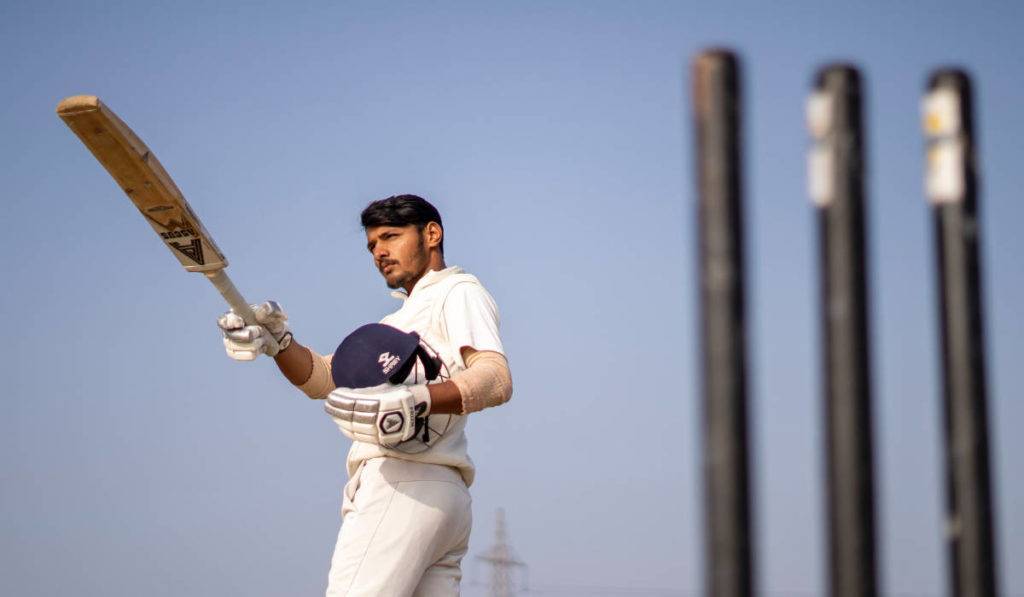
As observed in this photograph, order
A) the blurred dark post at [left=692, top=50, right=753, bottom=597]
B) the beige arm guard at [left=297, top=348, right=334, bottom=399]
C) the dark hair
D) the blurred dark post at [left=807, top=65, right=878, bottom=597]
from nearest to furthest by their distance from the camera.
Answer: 1. the blurred dark post at [left=692, top=50, right=753, bottom=597]
2. the blurred dark post at [left=807, top=65, right=878, bottom=597]
3. the dark hair
4. the beige arm guard at [left=297, top=348, right=334, bottom=399]

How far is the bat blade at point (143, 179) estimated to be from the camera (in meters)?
4.97

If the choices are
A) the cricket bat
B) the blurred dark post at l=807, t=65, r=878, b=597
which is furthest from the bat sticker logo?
the blurred dark post at l=807, t=65, r=878, b=597

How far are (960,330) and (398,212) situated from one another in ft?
11.4

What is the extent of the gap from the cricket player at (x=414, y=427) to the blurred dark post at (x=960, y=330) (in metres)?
2.65

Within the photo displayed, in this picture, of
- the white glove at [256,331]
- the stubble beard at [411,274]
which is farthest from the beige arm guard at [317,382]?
the stubble beard at [411,274]

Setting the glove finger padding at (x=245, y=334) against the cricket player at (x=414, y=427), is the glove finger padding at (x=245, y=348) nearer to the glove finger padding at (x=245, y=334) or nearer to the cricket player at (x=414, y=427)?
the glove finger padding at (x=245, y=334)

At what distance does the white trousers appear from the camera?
4844 mm

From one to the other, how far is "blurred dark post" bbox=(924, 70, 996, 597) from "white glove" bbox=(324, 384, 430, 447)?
2640mm

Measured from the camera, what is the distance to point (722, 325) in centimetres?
198

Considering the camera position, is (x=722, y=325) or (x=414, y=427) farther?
(x=414, y=427)

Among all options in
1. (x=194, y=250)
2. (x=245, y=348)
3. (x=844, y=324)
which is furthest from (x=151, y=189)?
(x=844, y=324)

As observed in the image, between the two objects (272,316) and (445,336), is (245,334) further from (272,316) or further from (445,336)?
(445,336)

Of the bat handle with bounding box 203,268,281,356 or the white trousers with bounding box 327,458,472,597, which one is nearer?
the white trousers with bounding box 327,458,472,597

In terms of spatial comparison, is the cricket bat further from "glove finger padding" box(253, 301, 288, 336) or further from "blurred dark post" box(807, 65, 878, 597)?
"blurred dark post" box(807, 65, 878, 597)
